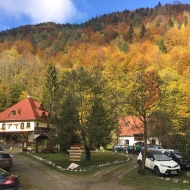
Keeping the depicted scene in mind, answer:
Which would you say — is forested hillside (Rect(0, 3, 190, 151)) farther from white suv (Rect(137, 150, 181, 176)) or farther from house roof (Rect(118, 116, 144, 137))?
white suv (Rect(137, 150, 181, 176))

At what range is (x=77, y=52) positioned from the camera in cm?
8869

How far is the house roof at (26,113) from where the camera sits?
54156mm

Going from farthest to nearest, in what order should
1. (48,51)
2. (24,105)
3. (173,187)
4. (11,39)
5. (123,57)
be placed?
(11,39)
(48,51)
(123,57)
(24,105)
(173,187)

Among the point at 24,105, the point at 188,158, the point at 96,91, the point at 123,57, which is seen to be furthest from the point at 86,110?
the point at 123,57

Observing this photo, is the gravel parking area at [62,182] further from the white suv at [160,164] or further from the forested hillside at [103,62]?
the forested hillside at [103,62]

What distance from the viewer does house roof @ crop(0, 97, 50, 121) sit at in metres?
54.2

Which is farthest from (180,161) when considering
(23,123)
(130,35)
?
(130,35)

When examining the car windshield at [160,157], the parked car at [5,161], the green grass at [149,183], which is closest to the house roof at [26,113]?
the parked car at [5,161]

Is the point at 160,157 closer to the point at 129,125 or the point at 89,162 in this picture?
the point at 129,125

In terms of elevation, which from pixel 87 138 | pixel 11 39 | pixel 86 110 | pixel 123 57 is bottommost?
pixel 87 138

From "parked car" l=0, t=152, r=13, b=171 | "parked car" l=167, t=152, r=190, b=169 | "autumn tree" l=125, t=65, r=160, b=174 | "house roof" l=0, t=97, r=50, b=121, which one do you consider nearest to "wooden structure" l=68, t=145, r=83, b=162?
"parked car" l=0, t=152, r=13, b=171

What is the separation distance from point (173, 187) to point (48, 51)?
96515 mm

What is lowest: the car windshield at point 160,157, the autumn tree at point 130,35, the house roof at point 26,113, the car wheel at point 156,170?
the car wheel at point 156,170

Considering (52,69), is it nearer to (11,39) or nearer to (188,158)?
(188,158)
